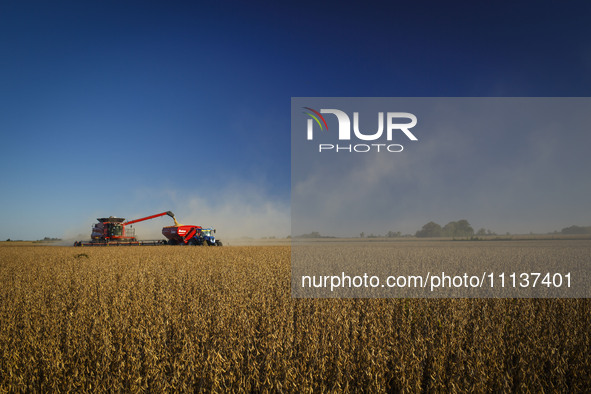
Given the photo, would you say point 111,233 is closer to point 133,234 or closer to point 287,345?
point 133,234

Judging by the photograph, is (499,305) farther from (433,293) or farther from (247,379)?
(247,379)

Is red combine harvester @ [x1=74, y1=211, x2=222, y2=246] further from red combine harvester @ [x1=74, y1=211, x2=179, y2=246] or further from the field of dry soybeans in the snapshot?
the field of dry soybeans

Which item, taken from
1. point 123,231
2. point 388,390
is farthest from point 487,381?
point 123,231

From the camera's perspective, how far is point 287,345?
10.8ft

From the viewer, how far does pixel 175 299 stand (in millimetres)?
5848

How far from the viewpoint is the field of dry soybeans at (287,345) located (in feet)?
9.14

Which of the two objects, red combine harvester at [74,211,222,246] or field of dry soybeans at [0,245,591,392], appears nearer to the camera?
field of dry soybeans at [0,245,591,392]

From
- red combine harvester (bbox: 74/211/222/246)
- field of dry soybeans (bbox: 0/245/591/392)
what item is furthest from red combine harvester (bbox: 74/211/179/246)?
field of dry soybeans (bbox: 0/245/591/392)

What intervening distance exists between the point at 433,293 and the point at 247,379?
4.91 m

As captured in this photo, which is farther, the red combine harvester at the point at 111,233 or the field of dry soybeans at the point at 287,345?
the red combine harvester at the point at 111,233

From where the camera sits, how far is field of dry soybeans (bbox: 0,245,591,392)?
2785 mm

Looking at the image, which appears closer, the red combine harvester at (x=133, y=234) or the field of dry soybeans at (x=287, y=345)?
the field of dry soybeans at (x=287, y=345)

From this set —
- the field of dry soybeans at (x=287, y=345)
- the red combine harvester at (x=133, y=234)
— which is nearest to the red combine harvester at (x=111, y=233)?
the red combine harvester at (x=133, y=234)

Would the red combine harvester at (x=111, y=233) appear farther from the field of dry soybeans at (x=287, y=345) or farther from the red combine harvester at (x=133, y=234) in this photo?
the field of dry soybeans at (x=287, y=345)
